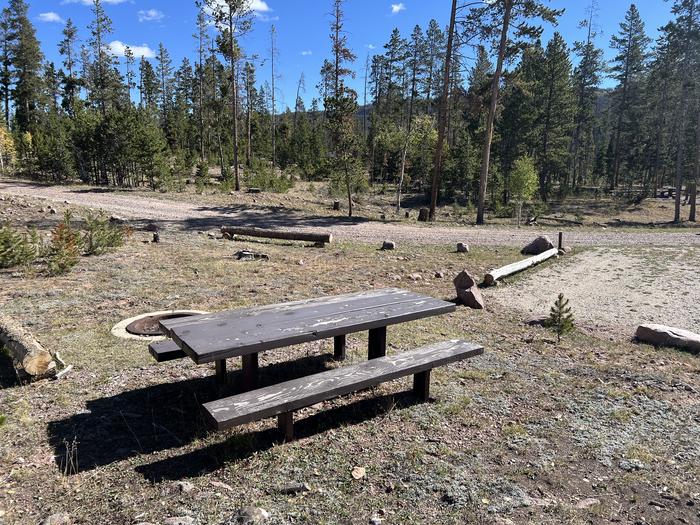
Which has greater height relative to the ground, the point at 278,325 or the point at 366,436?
the point at 278,325

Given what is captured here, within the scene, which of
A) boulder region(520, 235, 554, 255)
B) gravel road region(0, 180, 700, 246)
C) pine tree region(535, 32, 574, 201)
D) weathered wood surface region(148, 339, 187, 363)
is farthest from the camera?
pine tree region(535, 32, 574, 201)

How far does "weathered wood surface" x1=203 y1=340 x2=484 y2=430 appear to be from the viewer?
2952 mm

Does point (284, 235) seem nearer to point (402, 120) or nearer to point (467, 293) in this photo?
point (467, 293)

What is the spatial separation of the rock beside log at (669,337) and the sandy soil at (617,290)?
25 cm

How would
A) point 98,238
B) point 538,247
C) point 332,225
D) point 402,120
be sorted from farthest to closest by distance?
point 402,120
point 332,225
point 538,247
point 98,238

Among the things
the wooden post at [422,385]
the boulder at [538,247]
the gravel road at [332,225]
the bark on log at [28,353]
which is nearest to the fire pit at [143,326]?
the bark on log at [28,353]

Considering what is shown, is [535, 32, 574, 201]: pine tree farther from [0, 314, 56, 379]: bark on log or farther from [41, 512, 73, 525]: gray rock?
[41, 512, 73, 525]: gray rock

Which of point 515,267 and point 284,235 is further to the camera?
point 284,235

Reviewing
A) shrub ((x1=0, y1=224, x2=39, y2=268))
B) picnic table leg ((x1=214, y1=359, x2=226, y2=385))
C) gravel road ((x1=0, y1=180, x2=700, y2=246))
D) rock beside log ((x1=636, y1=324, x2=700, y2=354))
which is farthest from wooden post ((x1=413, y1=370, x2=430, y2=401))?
gravel road ((x1=0, y1=180, x2=700, y2=246))

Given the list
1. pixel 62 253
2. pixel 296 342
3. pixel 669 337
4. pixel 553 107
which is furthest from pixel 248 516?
pixel 553 107

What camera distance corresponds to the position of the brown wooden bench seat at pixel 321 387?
9.71ft

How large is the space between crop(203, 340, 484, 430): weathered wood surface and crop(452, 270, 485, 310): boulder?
133 inches

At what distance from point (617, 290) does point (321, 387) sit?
8.02 metres

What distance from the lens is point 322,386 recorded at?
3367 mm
